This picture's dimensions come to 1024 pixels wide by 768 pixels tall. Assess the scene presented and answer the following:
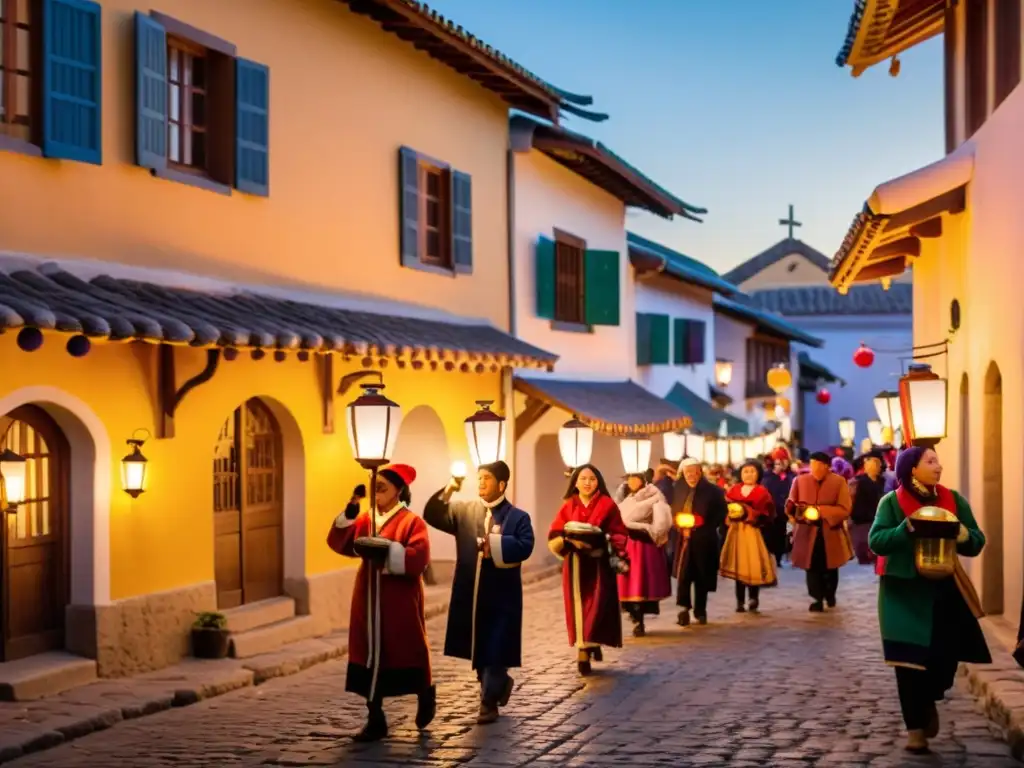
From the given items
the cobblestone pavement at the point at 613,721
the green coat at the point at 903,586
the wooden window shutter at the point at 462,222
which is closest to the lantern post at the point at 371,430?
the cobblestone pavement at the point at 613,721

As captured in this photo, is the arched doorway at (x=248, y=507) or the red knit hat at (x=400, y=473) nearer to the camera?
the red knit hat at (x=400, y=473)

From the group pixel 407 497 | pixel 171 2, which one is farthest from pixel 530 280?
pixel 407 497

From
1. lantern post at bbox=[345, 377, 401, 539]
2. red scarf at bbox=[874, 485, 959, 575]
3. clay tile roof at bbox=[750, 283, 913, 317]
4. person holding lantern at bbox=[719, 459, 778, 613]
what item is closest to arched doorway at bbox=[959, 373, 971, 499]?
person holding lantern at bbox=[719, 459, 778, 613]

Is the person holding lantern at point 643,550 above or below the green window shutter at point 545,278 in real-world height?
below

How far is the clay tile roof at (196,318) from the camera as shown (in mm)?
11070

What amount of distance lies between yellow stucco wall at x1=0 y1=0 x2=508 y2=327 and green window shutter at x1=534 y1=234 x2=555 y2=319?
3.70 feet

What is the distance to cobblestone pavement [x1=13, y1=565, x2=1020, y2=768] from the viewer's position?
32.7 ft

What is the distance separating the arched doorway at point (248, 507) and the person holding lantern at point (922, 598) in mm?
7512

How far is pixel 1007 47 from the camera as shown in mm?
14734

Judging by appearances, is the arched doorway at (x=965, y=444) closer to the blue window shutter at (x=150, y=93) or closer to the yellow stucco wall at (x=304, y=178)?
the yellow stucco wall at (x=304, y=178)

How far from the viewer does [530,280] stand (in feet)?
77.3

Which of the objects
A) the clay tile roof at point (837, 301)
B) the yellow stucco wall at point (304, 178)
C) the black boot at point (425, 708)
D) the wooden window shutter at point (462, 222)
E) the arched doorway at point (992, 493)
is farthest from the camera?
the clay tile roof at point (837, 301)

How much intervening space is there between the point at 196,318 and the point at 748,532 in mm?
8080

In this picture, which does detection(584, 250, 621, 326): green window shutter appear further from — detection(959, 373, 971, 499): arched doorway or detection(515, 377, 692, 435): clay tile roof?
detection(959, 373, 971, 499): arched doorway
